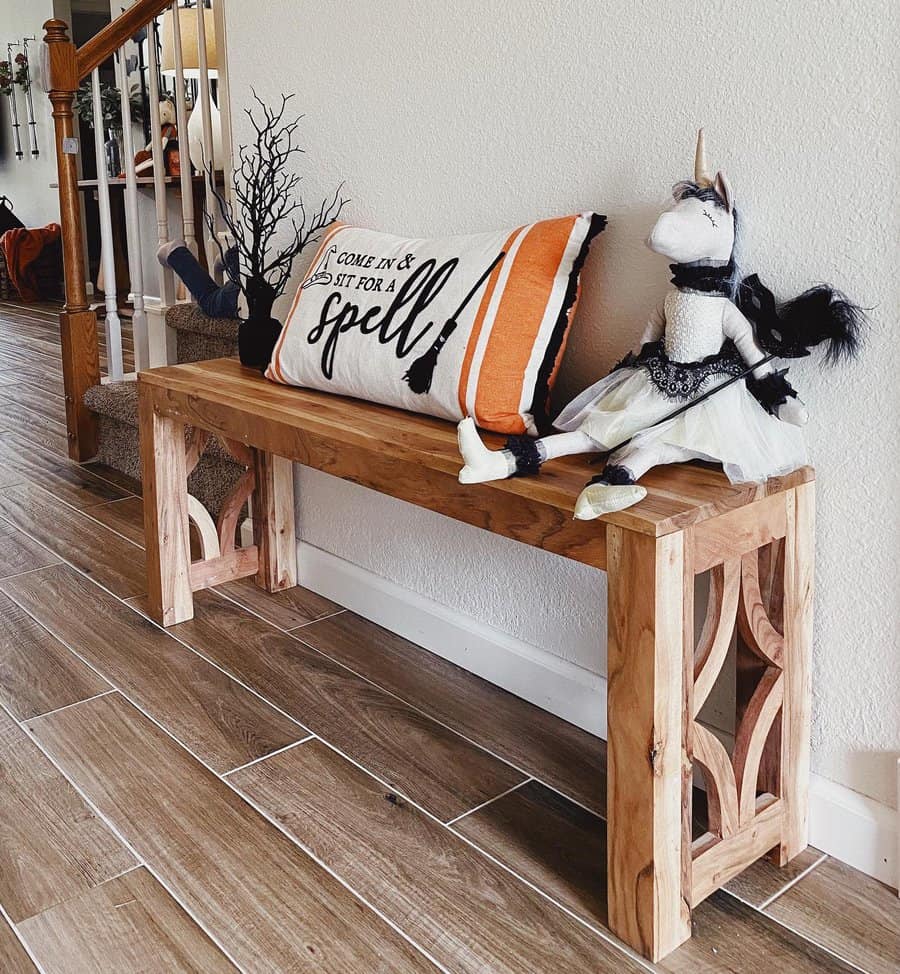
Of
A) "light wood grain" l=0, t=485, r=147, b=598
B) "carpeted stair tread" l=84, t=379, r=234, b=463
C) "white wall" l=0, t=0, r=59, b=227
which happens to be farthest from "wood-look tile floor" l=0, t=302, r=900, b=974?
"white wall" l=0, t=0, r=59, b=227

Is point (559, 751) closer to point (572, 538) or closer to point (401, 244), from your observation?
point (572, 538)

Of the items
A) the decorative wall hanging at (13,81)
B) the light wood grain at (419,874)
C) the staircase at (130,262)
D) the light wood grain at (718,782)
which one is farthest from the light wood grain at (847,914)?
the decorative wall hanging at (13,81)

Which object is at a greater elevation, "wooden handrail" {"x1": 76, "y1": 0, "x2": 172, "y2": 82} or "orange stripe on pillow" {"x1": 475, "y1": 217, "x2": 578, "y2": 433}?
"wooden handrail" {"x1": 76, "y1": 0, "x2": 172, "y2": 82}

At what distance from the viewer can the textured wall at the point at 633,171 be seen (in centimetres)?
129

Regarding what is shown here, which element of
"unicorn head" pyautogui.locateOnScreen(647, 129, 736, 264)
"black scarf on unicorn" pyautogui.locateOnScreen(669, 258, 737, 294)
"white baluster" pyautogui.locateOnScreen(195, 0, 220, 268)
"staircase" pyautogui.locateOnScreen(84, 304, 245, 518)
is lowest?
"staircase" pyautogui.locateOnScreen(84, 304, 245, 518)

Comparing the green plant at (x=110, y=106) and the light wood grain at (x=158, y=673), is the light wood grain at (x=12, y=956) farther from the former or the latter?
the green plant at (x=110, y=106)

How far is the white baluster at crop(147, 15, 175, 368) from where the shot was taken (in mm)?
3020

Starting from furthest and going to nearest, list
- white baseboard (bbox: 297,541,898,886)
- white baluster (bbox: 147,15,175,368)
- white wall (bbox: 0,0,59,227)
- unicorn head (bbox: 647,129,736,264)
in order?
1. white wall (bbox: 0,0,59,227)
2. white baluster (bbox: 147,15,175,368)
3. white baseboard (bbox: 297,541,898,886)
4. unicorn head (bbox: 647,129,736,264)

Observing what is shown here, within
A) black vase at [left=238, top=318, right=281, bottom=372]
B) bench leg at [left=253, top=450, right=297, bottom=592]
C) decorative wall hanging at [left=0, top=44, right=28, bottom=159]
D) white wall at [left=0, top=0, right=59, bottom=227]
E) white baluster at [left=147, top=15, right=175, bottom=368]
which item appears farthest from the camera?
decorative wall hanging at [left=0, top=44, right=28, bottom=159]

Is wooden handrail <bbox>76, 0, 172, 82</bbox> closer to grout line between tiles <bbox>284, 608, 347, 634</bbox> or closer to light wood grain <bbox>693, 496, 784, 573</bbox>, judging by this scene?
grout line between tiles <bbox>284, 608, 347, 634</bbox>

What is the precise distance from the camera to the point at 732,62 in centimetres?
137

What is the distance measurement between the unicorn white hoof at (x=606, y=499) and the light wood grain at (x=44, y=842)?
2.61 ft

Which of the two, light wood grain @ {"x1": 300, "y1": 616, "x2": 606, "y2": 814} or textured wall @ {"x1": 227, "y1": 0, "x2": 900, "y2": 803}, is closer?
textured wall @ {"x1": 227, "y1": 0, "x2": 900, "y2": 803}

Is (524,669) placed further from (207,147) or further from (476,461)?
(207,147)
